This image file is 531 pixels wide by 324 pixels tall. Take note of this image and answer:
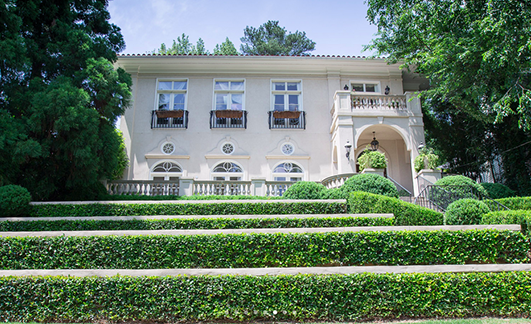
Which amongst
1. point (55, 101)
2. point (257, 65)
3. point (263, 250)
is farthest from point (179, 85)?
point (263, 250)

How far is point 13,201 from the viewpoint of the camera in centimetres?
949

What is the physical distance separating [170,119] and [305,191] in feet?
29.4

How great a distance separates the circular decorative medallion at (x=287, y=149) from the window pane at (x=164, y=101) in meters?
6.39

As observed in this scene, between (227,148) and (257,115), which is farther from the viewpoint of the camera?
(257,115)

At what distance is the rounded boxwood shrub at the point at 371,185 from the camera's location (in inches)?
422

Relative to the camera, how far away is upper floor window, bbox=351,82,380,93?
1769cm

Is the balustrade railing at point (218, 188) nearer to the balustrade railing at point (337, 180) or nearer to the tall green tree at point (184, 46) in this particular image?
the balustrade railing at point (337, 180)

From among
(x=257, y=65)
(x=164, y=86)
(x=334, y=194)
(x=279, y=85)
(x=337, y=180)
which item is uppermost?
(x=257, y=65)

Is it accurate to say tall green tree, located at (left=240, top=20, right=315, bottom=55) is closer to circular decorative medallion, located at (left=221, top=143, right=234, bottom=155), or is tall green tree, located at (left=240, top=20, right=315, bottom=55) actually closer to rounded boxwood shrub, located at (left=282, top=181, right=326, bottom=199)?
circular decorative medallion, located at (left=221, top=143, right=234, bottom=155)

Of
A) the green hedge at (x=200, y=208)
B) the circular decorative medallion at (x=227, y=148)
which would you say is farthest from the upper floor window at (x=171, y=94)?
the green hedge at (x=200, y=208)

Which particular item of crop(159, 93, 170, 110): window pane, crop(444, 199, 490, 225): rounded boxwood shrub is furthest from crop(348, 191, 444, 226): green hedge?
crop(159, 93, 170, 110): window pane

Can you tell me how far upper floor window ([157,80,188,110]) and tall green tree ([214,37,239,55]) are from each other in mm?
14102

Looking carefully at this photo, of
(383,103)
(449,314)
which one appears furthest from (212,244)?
(383,103)

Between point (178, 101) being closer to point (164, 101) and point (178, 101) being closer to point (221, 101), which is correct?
point (164, 101)
